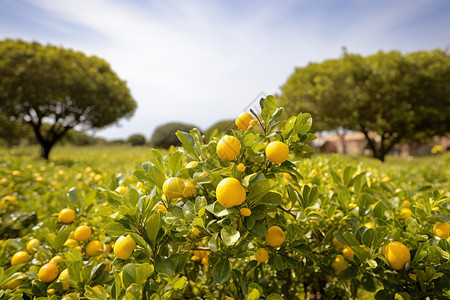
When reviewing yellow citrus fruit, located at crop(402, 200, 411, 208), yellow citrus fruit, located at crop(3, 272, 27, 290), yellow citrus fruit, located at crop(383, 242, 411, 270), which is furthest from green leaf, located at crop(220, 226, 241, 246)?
yellow citrus fruit, located at crop(402, 200, 411, 208)

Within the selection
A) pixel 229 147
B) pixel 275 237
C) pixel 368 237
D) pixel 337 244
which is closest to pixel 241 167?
pixel 229 147

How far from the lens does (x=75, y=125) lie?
14.7 m

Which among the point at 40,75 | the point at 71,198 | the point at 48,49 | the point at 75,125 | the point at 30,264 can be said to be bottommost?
the point at 30,264

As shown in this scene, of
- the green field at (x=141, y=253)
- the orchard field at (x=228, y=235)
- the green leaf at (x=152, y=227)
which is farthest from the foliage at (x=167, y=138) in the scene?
the green leaf at (x=152, y=227)

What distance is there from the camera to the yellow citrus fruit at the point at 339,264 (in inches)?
49.9

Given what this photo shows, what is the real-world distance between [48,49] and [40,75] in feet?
7.09

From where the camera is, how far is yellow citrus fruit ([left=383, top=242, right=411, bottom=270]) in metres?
1.01

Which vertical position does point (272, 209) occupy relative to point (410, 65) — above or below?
below

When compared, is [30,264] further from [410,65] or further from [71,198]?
[410,65]

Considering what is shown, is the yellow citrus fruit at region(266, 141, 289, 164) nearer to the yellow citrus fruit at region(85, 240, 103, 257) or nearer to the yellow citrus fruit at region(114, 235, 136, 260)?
the yellow citrus fruit at region(114, 235, 136, 260)

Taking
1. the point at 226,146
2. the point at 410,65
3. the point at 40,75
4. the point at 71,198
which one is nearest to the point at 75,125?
the point at 40,75

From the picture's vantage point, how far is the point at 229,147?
896mm

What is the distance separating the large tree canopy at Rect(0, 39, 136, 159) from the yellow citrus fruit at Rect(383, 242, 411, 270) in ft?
48.3

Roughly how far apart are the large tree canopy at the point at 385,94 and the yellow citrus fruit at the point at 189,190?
552 inches
